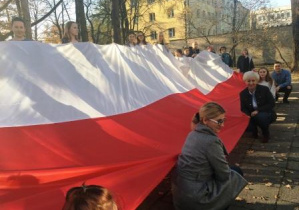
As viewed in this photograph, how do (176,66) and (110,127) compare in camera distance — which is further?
(176,66)

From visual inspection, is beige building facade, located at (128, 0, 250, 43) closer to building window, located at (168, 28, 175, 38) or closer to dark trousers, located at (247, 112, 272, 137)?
building window, located at (168, 28, 175, 38)

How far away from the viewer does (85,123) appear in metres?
3.34

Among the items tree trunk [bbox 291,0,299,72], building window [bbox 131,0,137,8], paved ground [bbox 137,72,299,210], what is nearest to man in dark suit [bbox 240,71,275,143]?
paved ground [bbox 137,72,299,210]

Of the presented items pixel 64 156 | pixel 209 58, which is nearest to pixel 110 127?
pixel 64 156

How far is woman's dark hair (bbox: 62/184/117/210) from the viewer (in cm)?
122

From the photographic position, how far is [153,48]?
5801 mm

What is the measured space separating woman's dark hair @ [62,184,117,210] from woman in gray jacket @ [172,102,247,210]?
4.77 ft

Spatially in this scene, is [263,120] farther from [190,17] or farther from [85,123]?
[190,17]

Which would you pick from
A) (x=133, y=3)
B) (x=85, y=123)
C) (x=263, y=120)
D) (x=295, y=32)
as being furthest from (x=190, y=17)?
(x=85, y=123)

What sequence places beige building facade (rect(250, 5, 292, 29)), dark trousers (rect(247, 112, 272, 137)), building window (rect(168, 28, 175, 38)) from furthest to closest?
building window (rect(168, 28, 175, 38)) → beige building facade (rect(250, 5, 292, 29)) → dark trousers (rect(247, 112, 272, 137))

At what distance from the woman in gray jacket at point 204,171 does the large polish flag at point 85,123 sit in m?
0.20

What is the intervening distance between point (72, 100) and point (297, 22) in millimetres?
14030

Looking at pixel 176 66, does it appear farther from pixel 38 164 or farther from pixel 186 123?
pixel 38 164

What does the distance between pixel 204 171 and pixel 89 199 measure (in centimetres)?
157
